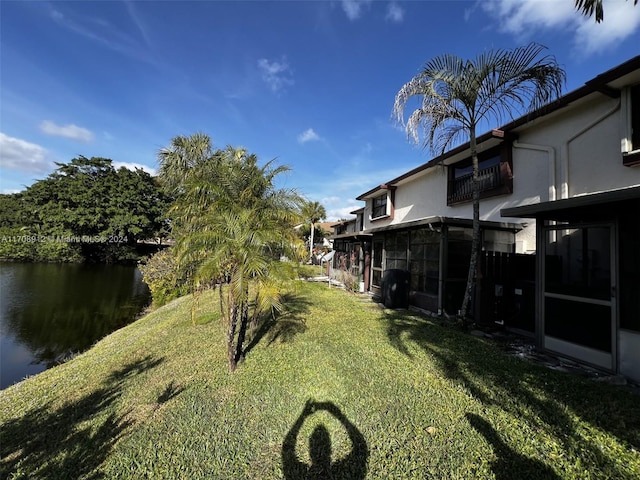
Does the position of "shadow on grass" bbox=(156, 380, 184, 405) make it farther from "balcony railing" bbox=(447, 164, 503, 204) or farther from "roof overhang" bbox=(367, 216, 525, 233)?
"balcony railing" bbox=(447, 164, 503, 204)

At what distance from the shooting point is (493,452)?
2.83 m

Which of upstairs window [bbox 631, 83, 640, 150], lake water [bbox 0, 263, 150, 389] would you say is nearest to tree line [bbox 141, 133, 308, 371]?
upstairs window [bbox 631, 83, 640, 150]

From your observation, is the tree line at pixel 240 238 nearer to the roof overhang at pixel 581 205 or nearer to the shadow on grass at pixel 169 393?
the shadow on grass at pixel 169 393

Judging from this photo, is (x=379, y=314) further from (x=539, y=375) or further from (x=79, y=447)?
(x=79, y=447)

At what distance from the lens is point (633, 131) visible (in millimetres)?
6059

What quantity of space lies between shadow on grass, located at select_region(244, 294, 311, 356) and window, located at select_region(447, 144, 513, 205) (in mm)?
7123

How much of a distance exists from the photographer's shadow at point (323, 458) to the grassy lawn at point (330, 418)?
0.01 m

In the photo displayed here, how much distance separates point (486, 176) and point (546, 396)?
813cm

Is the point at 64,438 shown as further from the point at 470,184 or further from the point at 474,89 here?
the point at 470,184

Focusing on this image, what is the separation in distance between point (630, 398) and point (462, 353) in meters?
2.17

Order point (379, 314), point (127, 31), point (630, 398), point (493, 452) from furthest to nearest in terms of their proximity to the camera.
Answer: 1. point (127, 31)
2. point (379, 314)
3. point (630, 398)
4. point (493, 452)

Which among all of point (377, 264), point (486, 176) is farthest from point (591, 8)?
point (377, 264)

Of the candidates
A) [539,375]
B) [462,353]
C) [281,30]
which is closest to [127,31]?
[281,30]

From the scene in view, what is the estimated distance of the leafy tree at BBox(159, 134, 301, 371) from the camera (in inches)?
185
